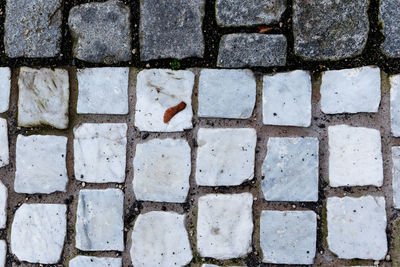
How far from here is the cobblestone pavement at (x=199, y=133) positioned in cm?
194

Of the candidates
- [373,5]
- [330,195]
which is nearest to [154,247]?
[330,195]

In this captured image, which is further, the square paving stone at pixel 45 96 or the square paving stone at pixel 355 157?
the square paving stone at pixel 45 96

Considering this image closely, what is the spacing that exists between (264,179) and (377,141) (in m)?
0.55

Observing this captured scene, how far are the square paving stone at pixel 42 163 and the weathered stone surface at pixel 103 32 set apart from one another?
1.46 ft

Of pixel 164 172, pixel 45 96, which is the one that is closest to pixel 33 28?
pixel 45 96

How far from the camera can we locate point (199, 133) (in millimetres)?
2000

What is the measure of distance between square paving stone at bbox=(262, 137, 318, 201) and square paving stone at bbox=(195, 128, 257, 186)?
0.09m

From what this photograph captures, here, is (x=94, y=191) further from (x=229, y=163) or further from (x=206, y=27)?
(x=206, y=27)

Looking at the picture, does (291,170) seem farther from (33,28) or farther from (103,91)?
(33,28)

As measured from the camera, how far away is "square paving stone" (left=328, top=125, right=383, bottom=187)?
6.33 feet

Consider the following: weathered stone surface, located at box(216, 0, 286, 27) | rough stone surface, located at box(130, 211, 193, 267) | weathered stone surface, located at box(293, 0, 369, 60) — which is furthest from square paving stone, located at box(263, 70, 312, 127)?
rough stone surface, located at box(130, 211, 193, 267)

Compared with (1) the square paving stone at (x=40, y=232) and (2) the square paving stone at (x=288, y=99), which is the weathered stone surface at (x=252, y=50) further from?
(1) the square paving stone at (x=40, y=232)

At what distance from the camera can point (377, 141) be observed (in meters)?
1.94

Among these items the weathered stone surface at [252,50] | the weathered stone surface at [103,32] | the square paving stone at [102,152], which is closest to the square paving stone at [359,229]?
the weathered stone surface at [252,50]
